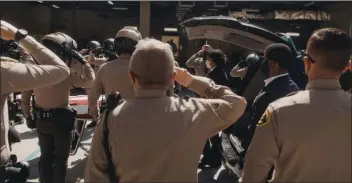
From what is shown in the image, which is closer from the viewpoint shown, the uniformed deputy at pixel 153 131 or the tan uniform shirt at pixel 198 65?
the uniformed deputy at pixel 153 131

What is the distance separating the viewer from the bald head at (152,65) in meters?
1.85

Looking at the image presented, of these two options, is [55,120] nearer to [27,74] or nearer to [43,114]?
[43,114]

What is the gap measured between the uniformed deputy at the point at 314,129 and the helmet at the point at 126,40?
2239mm

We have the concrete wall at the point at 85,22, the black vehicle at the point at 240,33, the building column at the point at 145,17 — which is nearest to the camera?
the black vehicle at the point at 240,33

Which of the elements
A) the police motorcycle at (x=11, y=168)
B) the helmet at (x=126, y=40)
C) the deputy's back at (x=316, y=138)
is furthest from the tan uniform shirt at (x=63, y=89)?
the deputy's back at (x=316, y=138)

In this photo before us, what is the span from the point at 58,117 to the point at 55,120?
0.13 ft

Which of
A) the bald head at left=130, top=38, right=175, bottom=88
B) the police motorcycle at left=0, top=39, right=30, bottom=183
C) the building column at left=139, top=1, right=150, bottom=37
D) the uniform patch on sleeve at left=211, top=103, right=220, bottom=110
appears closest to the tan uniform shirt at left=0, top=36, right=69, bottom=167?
the police motorcycle at left=0, top=39, right=30, bottom=183

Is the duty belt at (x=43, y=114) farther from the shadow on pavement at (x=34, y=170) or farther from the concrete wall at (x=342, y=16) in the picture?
the concrete wall at (x=342, y=16)

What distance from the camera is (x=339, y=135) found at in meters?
1.88

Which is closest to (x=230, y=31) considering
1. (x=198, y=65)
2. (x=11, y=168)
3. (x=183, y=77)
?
(x=183, y=77)

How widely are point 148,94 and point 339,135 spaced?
2.89ft

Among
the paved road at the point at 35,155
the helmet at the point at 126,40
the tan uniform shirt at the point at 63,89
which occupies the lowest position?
the paved road at the point at 35,155

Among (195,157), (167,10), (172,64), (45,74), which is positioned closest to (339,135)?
(195,157)

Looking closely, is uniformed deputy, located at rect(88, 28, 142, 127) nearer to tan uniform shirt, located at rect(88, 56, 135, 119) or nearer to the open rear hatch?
tan uniform shirt, located at rect(88, 56, 135, 119)
